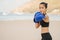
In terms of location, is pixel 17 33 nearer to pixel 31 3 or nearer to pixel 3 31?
pixel 3 31

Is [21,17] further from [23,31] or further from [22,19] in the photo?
[23,31]

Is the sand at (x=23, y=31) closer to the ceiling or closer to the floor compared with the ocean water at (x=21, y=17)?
closer to the floor

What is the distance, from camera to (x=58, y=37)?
75.8 inches

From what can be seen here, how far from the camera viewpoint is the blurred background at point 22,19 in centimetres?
189

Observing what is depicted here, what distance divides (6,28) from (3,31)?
5 cm

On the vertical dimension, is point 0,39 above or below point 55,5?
below

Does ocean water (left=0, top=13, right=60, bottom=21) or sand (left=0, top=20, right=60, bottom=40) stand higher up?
ocean water (left=0, top=13, right=60, bottom=21)

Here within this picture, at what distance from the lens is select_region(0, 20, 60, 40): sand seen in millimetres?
1926

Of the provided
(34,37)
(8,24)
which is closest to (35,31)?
(34,37)

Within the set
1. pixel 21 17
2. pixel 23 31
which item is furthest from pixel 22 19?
pixel 23 31

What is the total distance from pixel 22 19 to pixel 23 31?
14 cm

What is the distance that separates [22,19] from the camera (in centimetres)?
192

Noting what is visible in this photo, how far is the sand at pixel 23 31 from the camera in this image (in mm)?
1926

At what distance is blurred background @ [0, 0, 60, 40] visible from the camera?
6.21ft
